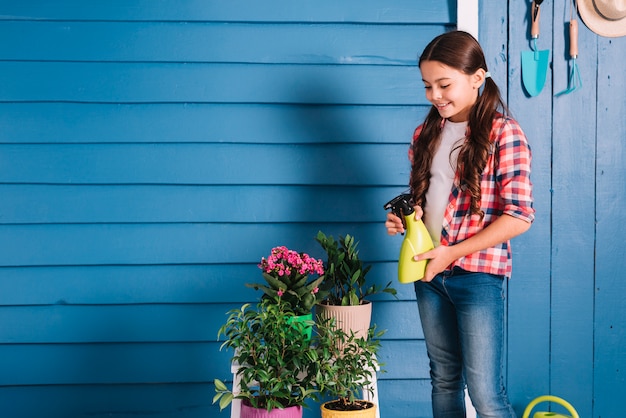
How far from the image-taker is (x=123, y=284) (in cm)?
232

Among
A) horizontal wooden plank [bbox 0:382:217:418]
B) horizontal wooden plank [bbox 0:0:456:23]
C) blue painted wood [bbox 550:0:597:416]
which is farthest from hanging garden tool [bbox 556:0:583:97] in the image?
horizontal wooden plank [bbox 0:382:217:418]

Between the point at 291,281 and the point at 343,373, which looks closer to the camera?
the point at 343,373

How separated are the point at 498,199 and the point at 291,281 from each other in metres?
0.64

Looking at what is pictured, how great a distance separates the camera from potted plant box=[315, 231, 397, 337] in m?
2.05

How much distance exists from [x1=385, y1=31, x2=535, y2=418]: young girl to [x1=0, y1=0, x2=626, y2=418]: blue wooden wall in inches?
16.6

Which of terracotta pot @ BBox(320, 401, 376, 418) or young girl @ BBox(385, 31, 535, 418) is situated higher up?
young girl @ BBox(385, 31, 535, 418)

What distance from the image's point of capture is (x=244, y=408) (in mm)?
1873

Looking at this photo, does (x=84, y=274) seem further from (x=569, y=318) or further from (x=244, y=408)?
(x=569, y=318)

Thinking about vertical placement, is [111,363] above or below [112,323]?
below

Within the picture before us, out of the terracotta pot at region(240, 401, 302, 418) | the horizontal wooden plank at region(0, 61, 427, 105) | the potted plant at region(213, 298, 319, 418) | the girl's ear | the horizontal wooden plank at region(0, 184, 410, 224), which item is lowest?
the terracotta pot at region(240, 401, 302, 418)

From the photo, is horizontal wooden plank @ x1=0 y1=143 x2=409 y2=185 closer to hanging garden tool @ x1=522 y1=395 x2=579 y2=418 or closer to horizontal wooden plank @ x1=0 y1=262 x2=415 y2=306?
horizontal wooden plank @ x1=0 y1=262 x2=415 y2=306

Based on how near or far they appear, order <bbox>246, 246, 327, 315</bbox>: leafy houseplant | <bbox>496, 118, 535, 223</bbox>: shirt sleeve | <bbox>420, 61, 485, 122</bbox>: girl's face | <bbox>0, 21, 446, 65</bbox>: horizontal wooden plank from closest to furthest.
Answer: <bbox>496, 118, 535, 223</bbox>: shirt sleeve → <bbox>420, 61, 485, 122</bbox>: girl's face → <bbox>246, 246, 327, 315</bbox>: leafy houseplant → <bbox>0, 21, 446, 65</bbox>: horizontal wooden plank

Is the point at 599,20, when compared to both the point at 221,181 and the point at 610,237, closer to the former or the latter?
the point at 610,237

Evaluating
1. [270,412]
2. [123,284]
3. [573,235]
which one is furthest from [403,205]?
[123,284]
